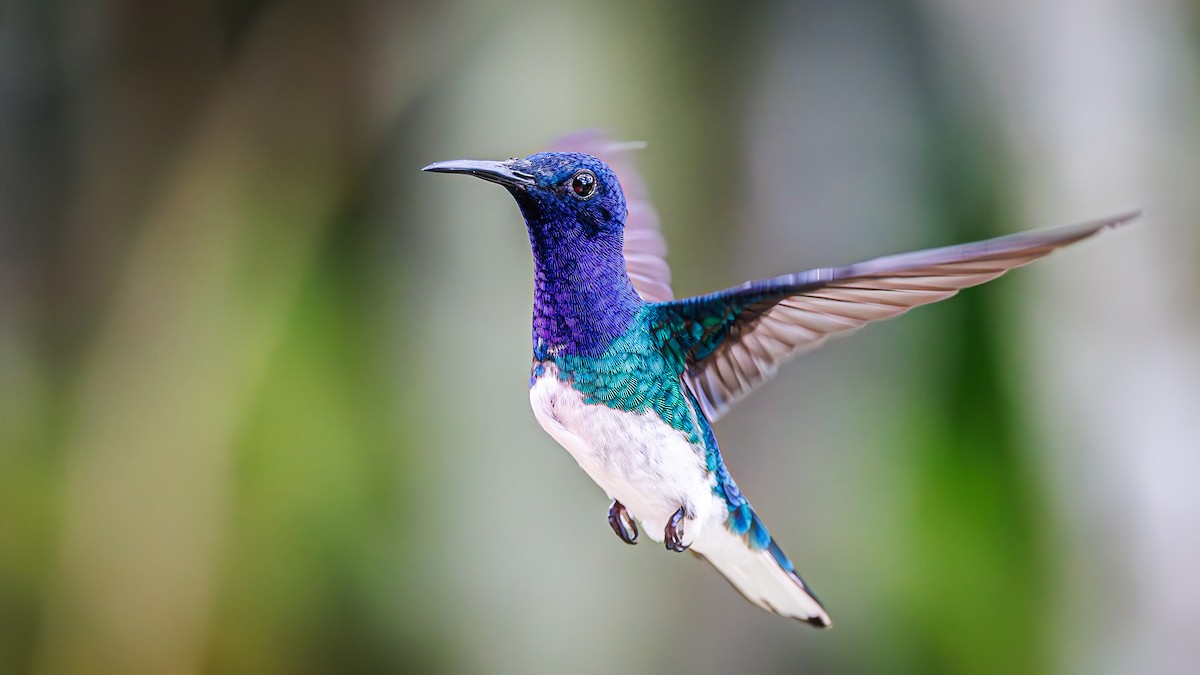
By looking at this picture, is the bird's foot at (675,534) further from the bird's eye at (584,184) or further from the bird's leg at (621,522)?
the bird's eye at (584,184)

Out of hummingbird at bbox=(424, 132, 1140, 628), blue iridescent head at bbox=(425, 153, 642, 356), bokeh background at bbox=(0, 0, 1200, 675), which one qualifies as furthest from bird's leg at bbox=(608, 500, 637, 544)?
bokeh background at bbox=(0, 0, 1200, 675)

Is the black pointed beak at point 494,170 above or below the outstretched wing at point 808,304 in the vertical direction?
above

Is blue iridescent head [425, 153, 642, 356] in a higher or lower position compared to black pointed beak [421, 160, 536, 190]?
lower

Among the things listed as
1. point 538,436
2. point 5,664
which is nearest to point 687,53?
point 538,436

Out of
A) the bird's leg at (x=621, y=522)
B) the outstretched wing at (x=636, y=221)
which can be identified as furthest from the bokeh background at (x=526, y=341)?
the bird's leg at (x=621, y=522)

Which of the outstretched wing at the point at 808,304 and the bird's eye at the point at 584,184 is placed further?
the bird's eye at the point at 584,184

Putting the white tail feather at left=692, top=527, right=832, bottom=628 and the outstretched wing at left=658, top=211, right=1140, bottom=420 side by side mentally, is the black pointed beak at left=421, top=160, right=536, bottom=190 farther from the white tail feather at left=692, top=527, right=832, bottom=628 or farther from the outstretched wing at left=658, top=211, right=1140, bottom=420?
the white tail feather at left=692, top=527, right=832, bottom=628
